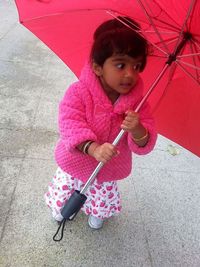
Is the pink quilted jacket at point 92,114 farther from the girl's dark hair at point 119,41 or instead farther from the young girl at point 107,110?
the girl's dark hair at point 119,41

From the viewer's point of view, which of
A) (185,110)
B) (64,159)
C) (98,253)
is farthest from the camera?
(98,253)

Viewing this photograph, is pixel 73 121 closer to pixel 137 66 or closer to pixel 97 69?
pixel 97 69

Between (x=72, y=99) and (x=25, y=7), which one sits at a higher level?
(x=25, y=7)

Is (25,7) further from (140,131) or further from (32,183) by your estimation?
(32,183)

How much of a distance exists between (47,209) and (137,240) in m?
0.64

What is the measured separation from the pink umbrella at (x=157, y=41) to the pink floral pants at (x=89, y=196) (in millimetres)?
317

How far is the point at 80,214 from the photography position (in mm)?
2480

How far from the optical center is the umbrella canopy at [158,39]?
5.20 ft

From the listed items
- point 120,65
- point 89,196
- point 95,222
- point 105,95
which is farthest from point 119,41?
point 95,222

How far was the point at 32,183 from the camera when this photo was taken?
2.63 meters

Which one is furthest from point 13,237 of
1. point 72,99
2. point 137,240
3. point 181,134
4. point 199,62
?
point 199,62

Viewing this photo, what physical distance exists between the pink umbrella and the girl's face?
0.12m

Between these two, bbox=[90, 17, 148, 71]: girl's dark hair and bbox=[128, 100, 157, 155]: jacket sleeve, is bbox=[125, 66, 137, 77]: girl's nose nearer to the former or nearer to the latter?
bbox=[90, 17, 148, 71]: girl's dark hair

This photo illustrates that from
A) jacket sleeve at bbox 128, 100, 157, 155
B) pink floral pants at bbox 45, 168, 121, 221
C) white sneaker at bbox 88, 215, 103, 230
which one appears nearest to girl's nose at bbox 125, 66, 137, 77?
jacket sleeve at bbox 128, 100, 157, 155
